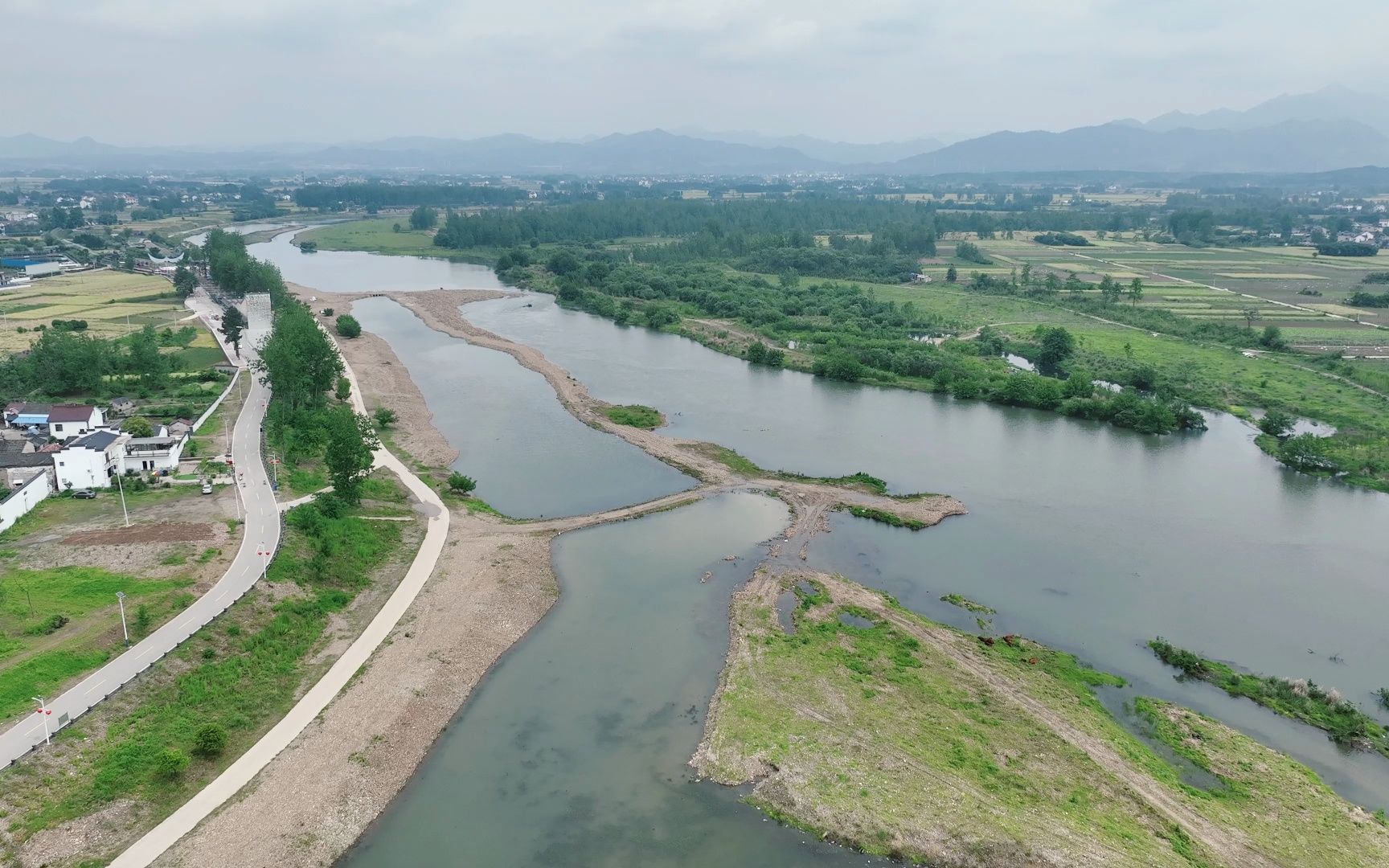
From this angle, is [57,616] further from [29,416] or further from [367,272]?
[367,272]

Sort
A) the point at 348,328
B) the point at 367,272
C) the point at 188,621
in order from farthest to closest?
the point at 367,272 → the point at 348,328 → the point at 188,621

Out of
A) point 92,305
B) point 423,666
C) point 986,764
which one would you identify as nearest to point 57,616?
point 423,666

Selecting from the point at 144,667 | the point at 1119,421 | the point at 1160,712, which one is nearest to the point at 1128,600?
the point at 1160,712

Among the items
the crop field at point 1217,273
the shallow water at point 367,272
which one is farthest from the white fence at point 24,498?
the crop field at point 1217,273

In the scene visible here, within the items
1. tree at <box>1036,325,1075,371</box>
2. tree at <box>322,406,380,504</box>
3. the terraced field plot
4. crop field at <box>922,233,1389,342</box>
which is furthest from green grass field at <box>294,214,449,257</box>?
tree at <box>322,406,380,504</box>

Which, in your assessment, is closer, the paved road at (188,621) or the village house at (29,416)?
the paved road at (188,621)

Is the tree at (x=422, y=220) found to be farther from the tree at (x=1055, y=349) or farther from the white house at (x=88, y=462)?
the white house at (x=88, y=462)

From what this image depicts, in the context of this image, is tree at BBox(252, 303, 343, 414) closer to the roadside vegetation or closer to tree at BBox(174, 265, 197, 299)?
the roadside vegetation
